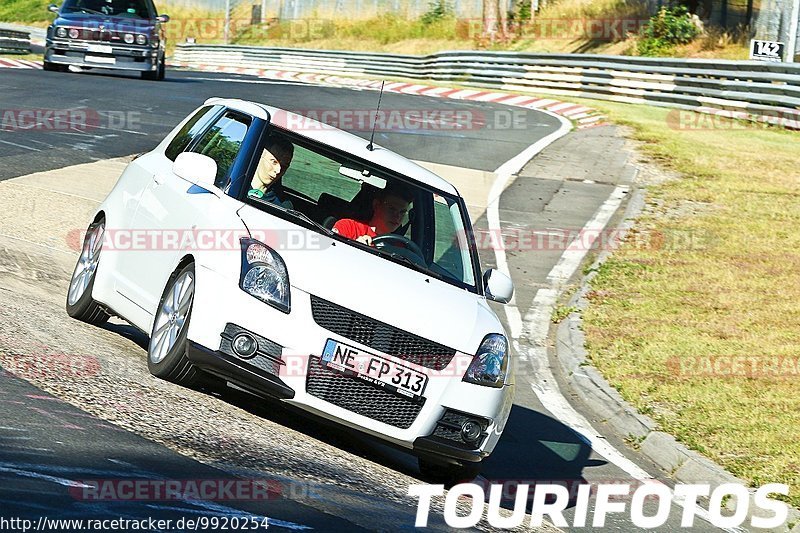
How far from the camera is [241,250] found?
6750mm

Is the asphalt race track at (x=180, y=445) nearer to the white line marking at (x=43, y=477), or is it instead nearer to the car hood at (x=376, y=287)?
the white line marking at (x=43, y=477)

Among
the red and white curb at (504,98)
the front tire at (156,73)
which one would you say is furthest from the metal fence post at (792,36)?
the front tire at (156,73)

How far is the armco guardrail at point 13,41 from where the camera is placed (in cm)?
4016

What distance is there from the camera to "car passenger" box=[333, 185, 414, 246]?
7.66 metres

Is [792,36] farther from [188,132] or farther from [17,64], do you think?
[188,132]

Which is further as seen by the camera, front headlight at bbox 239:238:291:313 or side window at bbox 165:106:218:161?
side window at bbox 165:106:218:161

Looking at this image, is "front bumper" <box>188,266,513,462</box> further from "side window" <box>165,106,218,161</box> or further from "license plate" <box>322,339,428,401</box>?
"side window" <box>165,106,218,161</box>

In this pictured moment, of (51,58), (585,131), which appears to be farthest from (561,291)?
(51,58)

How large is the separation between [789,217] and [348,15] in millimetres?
48449

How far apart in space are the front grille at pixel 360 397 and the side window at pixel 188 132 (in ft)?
8.45

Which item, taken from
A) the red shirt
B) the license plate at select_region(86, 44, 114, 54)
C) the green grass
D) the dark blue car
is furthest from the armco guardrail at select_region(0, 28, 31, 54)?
the red shirt

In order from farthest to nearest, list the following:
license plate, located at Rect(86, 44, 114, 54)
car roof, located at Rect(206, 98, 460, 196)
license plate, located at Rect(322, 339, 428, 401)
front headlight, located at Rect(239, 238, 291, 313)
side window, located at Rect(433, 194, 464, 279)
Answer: license plate, located at Rect(86, 44, 114, 54) → car roof, located at Rect(206, 98, 460, 196) → side window, located at Rect(433, 194, 464, 279) → front headlight, located at Rect(239, 238, 291, 313) → license plate, located at Rect(322, 339, 428, 401)

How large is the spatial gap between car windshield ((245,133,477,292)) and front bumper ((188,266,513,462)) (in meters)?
0.94

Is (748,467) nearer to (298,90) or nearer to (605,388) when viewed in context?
(605,388)
